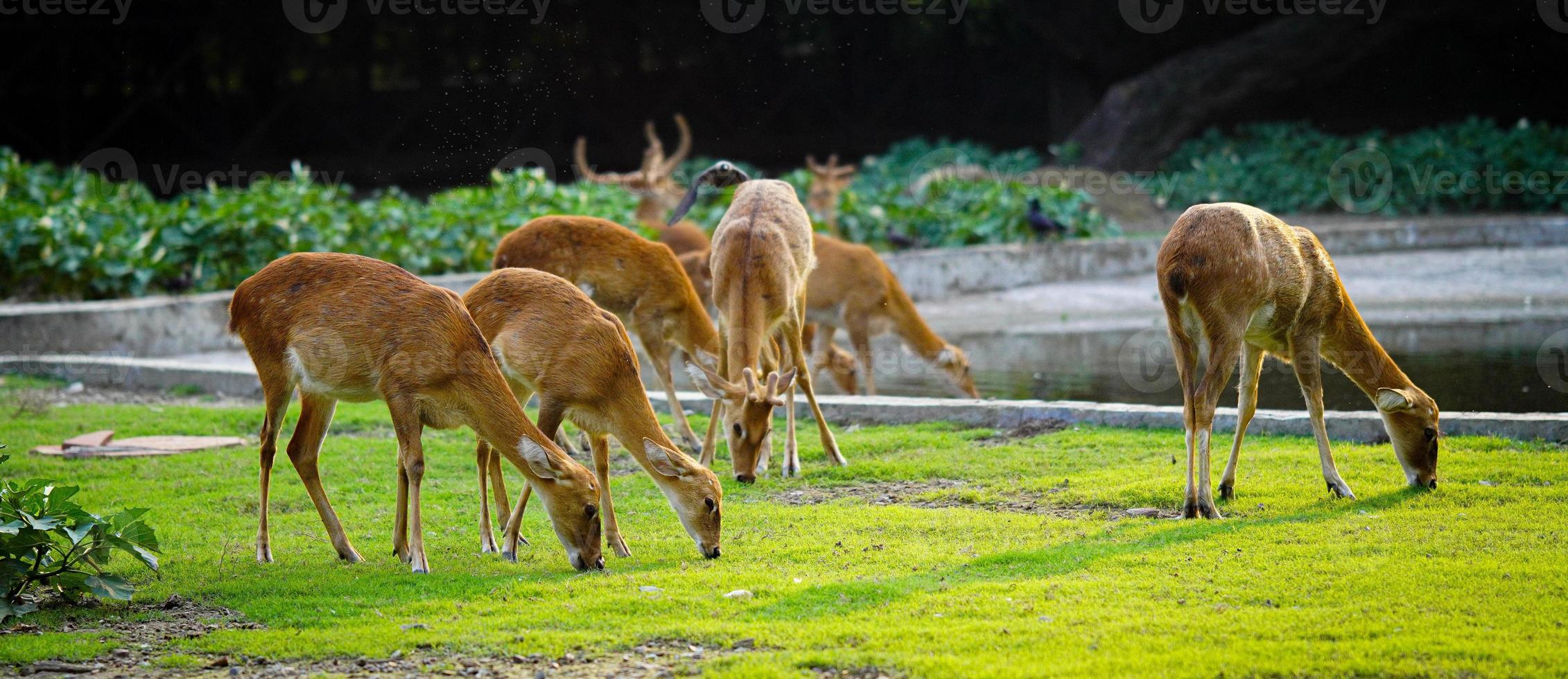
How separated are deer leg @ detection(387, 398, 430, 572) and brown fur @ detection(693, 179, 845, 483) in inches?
60.2

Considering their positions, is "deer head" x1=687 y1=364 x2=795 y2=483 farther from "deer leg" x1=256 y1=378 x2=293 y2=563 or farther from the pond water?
the pond water

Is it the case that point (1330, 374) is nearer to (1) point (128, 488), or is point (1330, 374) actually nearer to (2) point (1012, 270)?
(2) point (1012, 270)

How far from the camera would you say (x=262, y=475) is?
19.4 feet

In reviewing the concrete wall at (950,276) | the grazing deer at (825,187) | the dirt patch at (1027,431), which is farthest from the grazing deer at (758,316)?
the grazing deer at (825,187)

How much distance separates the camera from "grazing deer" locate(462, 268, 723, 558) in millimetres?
5738

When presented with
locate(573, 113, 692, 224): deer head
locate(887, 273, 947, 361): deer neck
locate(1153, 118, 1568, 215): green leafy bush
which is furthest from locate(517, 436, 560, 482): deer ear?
locate(1153, 118, 1568, 215): green leafy bush

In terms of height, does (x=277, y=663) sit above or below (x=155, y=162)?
below

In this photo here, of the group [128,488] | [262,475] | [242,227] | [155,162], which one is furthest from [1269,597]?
[155,162]

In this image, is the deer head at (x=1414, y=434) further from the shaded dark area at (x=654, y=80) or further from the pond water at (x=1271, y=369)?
the shaded dark area at (x=654, y=80)

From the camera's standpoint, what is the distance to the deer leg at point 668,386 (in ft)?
28.2

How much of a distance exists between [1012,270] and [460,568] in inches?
457

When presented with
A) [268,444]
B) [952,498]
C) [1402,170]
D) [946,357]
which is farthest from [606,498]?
[1402,170]

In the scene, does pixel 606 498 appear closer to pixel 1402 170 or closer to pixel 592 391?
pixel 592 391

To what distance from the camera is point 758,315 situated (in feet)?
25.2
